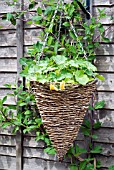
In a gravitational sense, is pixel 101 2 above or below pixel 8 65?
above

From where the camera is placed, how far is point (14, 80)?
6.60 ft

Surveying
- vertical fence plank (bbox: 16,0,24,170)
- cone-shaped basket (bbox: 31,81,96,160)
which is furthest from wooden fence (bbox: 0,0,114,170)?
cone-shaped basket (bbox: 31,81,96,160)

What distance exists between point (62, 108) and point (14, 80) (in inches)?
30.2

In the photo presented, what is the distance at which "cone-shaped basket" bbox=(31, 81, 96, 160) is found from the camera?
1320mm

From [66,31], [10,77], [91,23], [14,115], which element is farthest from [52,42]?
[14,115]

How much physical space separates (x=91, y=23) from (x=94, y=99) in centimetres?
47

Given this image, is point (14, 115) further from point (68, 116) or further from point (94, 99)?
point (68, 116)

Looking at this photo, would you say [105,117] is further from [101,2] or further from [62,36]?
[101,2]

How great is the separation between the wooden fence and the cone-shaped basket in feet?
1.50

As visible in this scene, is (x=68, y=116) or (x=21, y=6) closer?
(x=68, y=116)

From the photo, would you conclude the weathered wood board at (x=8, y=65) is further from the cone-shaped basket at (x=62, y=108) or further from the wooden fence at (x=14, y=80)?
the cone-shaped basket at (x=62, y=108)

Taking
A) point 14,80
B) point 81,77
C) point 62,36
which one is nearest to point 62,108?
point 81,77

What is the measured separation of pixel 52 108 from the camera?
134cm

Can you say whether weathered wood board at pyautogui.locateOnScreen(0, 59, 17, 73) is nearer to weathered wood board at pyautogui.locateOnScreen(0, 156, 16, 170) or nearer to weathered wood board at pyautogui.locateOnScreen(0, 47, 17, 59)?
weathered wood board at pyautogui.locateOnScreen(0, 47, 17, 59)
